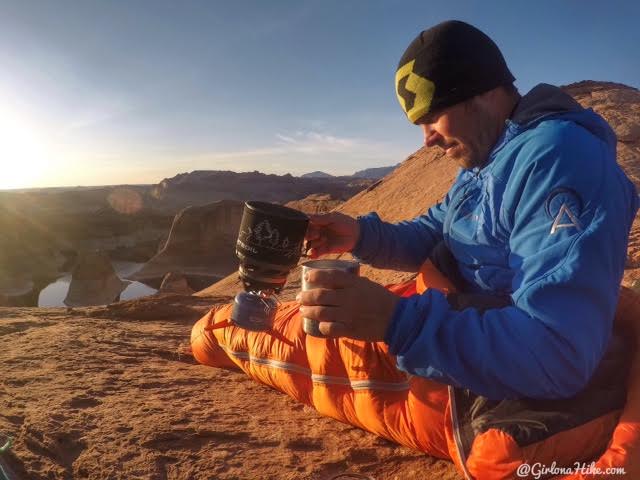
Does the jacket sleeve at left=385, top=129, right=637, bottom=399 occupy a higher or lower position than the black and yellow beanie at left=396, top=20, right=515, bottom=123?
lower

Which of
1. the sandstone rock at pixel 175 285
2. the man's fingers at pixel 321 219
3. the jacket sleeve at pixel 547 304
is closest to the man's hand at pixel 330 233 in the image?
the man's fingers at pixel 321 219

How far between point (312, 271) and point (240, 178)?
62.4 m

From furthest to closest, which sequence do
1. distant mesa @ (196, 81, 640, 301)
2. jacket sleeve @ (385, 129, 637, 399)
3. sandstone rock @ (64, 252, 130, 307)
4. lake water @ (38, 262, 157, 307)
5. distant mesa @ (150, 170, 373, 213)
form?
1. distant mesa @ (150, 170, 373, 213)
2. lake water @ (38, 262, 157, 307)
3. sandstone rock @ (64, 252, 130, 307)
4. distant mesa @ (196, 81, 640, 301)
5. jacket sleeve @ (385, 129, 637, 399)

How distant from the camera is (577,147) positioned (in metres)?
1.36

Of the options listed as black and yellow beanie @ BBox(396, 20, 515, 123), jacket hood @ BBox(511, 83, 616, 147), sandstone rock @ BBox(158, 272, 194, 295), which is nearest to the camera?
jacket hood @ BBox(511, 83, 616, 147)

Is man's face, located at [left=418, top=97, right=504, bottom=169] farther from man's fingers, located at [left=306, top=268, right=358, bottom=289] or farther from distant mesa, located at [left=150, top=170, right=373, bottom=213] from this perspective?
distant mesa, located at [left=150, top=170, right=373, bottom=213]

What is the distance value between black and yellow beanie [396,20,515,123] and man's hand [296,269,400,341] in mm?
820

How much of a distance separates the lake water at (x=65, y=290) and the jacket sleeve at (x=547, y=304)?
24.8 m

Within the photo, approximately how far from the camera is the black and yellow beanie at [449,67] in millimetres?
1709

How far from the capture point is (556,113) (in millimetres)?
1545

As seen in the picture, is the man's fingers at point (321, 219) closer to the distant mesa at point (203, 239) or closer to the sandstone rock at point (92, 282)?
the distant mesa at point (203, 239)

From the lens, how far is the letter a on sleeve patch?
1270 mm

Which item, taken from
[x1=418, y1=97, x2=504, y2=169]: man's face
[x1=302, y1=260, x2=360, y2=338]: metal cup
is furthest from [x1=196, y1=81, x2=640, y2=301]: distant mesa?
[x1=302, y1=260, x2=360, y2=338]: metal cup

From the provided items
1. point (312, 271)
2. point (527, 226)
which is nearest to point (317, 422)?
point (312, 271)
